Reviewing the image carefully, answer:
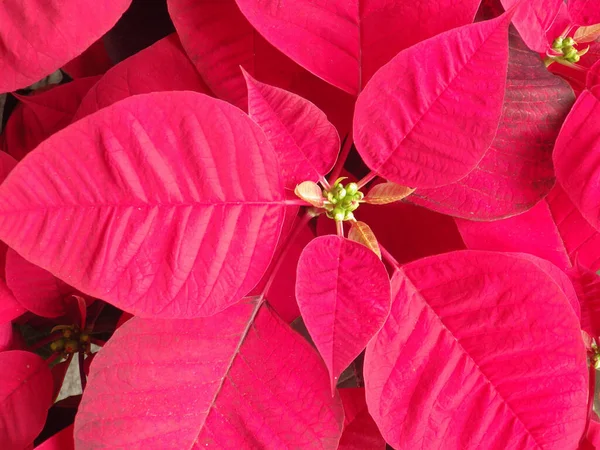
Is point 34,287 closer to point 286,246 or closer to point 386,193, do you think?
point 286,246

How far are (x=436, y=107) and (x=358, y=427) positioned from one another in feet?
1.16

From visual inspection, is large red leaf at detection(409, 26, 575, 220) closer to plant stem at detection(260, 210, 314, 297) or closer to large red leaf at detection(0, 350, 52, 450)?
plant stem at detection(260, 210, 314, 297)

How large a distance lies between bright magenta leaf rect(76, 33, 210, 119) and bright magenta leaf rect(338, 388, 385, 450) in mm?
384

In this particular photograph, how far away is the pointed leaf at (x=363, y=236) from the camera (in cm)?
49

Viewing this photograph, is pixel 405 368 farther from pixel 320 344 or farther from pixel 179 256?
pixel 179 256

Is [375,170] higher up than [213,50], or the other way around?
[213,50]

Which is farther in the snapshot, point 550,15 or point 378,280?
point 550,15

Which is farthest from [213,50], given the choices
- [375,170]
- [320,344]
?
[320,344]

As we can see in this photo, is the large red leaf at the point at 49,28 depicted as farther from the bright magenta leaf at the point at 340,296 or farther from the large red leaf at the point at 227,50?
the bright magenta leaf at the point at 340,296

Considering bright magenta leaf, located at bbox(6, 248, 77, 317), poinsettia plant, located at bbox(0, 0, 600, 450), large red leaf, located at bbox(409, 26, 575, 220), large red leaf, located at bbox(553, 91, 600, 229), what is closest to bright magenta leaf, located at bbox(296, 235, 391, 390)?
poinsettia plant, located at bbox(0, 0, 600, 450)

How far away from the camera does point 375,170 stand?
0.49 m

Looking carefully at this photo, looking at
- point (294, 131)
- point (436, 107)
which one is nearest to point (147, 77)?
point (294, 131)

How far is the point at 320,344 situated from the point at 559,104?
1.19 ft

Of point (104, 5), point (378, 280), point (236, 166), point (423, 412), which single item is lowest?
point (423, 412)
